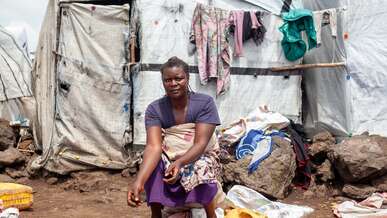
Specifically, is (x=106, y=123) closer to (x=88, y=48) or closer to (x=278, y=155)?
(x=88, y=48)

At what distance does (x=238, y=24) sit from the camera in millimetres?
6316

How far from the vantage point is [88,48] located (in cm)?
657

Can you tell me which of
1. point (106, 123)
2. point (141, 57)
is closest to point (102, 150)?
point (106, 123)

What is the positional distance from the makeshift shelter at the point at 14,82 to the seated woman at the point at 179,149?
18.9ft

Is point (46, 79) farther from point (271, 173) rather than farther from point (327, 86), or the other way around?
point (327, 86)

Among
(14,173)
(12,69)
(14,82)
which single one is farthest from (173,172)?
(12,69)

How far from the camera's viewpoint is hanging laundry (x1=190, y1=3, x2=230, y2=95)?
6258mm

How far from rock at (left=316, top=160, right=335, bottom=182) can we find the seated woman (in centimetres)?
275

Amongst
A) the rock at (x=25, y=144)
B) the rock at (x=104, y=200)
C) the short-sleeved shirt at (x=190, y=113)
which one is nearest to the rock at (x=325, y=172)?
the rock at (x=104, y=200)

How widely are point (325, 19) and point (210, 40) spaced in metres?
1.48

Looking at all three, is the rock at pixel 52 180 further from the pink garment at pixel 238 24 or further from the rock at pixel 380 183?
the rock at pixel 380 183

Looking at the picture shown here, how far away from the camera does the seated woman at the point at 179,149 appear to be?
10.0ft

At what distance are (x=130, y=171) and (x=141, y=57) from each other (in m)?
1.54

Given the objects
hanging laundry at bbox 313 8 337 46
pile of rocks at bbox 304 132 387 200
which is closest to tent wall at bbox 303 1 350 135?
hanging laundry at bbox 313 8 337 46
